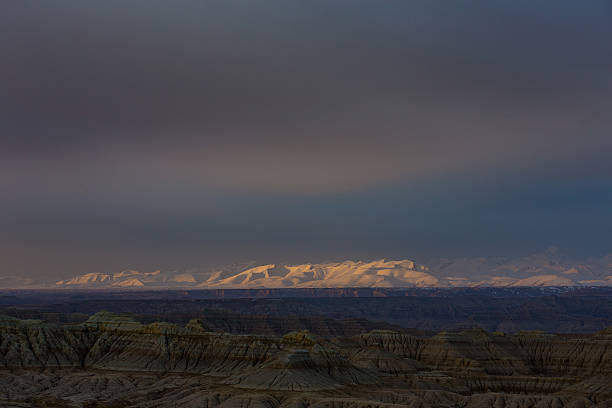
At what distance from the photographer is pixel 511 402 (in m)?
160

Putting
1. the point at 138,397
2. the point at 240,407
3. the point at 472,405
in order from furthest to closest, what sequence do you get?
the point at 138,397, the point at 472,405, the point at 240,407

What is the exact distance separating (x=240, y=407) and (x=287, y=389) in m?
14.6

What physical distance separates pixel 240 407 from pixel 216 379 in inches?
1782

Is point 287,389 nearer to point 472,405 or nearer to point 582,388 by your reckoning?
point 472,405

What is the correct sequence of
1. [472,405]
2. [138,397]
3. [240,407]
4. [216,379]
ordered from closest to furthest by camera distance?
[240,407] < [472,405] < [138,397] < [216,379]

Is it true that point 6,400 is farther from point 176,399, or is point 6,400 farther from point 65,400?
point 176,399

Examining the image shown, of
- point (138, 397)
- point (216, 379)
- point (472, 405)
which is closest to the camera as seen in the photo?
point (472, 405)

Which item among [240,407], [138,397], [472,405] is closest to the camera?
[240,407]

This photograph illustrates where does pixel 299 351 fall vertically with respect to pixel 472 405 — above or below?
above

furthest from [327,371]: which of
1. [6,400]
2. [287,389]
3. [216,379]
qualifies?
[6,400]

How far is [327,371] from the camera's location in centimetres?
17588

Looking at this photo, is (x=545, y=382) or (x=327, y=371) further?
(x=545, y=382)

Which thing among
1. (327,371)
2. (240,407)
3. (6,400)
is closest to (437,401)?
(327,371)

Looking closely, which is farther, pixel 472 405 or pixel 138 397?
pixel 138 397
